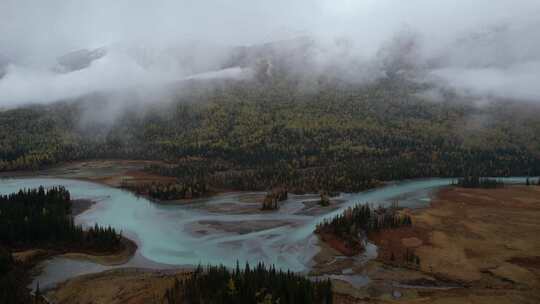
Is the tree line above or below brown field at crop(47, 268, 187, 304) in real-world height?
above

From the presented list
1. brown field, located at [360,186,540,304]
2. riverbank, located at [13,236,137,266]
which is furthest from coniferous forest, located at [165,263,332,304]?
riverbank, located at [13,236,137,266]

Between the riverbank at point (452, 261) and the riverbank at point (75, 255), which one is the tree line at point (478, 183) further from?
the riverbank at point (75, 255)

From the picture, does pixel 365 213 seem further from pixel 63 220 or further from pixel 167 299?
pixel 63 220

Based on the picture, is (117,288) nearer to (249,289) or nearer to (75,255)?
(75,255)

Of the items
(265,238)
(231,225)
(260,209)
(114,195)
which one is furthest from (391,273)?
(114,195)

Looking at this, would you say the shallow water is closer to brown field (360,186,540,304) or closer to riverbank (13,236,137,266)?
riverbank (13,236,137,266)

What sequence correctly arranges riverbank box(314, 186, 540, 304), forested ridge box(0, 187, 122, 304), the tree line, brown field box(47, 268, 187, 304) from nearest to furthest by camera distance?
brown field box(47, 268, 187, 304), riverbank box(314, 186, 540, 304), forested ridge box(0, 187, 122, 304), the tree line
